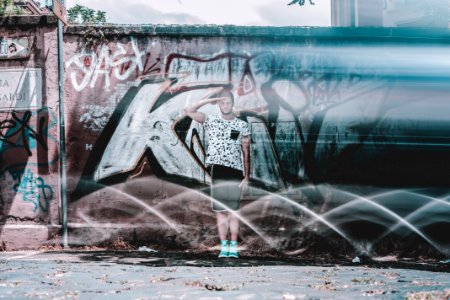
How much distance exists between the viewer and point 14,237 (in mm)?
6746

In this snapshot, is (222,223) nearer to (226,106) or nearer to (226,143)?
(226,143)

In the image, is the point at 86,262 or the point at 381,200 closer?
the point at 86,262

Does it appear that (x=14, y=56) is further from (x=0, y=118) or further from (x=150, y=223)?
(x=150, y=223)

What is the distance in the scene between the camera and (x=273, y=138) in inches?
264

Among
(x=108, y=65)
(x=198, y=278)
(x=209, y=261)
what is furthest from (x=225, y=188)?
(x=108, y=65)

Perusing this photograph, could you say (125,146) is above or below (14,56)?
below

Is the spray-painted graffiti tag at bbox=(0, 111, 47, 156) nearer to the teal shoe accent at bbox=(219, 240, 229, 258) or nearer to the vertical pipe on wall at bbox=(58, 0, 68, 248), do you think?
the vertical pipe on wall at bbox=(58, 0, 68, 248)

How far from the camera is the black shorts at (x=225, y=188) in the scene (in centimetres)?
667

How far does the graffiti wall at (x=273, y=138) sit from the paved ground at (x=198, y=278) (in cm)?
55

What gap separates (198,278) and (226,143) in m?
2.27

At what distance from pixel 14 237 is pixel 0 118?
1.71m

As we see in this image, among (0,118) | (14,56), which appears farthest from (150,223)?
(14,56)

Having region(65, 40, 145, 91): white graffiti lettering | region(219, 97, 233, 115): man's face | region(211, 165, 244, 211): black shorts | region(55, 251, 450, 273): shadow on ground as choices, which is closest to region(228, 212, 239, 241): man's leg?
region(211, 165, 244, 211): black shorts

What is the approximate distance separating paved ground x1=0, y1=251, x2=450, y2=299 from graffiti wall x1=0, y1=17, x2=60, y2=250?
0.66m
